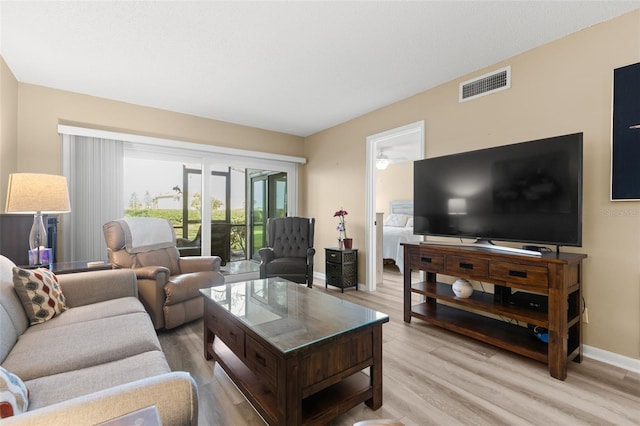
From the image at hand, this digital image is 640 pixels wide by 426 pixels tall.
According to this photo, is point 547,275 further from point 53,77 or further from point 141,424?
point 53,77

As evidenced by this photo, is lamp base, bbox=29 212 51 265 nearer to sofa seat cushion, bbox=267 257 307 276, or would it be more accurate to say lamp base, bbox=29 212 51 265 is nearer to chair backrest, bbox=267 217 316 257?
sofa seat cushion, bbox=267 257 307 276

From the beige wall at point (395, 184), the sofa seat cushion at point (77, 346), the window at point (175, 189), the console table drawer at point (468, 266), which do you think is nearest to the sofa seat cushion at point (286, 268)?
the window at point (175, 189)

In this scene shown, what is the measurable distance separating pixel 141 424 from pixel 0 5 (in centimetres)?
292

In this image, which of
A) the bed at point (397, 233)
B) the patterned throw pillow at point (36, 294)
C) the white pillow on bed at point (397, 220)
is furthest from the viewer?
the white pillow on bed at point (397, 220)

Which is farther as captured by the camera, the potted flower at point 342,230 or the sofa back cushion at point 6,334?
the potted flower at point 342,230

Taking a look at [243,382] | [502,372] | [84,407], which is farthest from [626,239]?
[84,407]

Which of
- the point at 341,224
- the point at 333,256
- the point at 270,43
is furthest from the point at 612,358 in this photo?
the point at 270,43

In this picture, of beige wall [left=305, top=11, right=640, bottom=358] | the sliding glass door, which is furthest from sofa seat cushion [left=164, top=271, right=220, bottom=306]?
beige wall [left=305, top=11, right=640, bottom=358]

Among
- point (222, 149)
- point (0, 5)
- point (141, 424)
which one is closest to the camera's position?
point (141, 424)

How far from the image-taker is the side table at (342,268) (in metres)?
4.17

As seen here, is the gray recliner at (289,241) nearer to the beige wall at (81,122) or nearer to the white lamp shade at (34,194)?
the beige wall at (81,122)

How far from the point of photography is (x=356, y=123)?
173 inches

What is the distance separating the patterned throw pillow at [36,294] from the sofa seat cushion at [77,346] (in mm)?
190

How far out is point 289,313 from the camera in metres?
1.86
